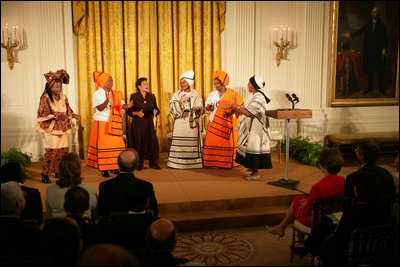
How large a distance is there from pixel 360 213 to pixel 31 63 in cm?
617

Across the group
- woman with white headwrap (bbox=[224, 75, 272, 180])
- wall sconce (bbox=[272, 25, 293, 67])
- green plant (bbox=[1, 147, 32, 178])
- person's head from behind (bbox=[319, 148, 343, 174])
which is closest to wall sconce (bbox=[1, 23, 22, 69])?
green plant (bbox=[1, 147, 32, 178])

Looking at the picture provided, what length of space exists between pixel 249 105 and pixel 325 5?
414 cm

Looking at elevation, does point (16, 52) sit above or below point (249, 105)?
above

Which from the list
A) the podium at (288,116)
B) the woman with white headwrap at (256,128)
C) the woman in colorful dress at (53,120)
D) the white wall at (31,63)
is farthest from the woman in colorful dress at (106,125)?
the podium at (288,116)

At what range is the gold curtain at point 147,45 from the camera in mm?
7316

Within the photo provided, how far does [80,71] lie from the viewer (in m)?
7.32

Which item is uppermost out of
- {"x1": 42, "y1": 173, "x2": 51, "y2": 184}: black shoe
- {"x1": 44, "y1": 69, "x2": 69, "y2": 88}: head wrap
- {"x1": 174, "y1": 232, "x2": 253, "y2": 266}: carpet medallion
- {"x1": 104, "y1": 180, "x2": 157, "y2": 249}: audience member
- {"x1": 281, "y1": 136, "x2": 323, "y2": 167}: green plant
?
{"x1": 44, "y1": 69, "x2": 69, "y2": 88}: head wrap

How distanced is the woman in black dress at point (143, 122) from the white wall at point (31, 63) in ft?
5.57

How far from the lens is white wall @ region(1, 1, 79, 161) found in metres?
6.97

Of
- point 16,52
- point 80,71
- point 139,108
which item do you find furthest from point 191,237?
point 16,52

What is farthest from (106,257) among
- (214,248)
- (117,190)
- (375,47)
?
(375,47)

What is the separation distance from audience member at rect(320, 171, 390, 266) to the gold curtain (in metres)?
5.25

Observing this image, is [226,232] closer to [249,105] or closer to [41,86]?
[249,105]

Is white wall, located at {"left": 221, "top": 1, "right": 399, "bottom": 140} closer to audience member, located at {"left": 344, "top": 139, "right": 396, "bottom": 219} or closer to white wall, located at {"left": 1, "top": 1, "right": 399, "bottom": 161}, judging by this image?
white wall, located at {"left": 1, "top": 1, "right": 399, "bottom": 161}
